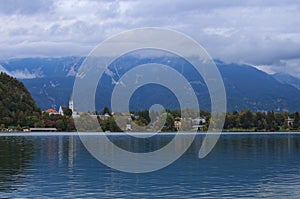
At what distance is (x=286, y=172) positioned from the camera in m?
47.5

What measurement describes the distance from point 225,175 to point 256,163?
13.3 meters

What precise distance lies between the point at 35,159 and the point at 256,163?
75.1 feet

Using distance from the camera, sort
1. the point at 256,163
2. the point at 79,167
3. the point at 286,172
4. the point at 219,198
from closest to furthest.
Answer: the point at 219,198
the point at 286,172
the point at 79,167
the point at 256,163

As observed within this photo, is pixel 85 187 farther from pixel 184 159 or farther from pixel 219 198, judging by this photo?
pixel 184 159

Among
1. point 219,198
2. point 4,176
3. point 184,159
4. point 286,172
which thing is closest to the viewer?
point 219,198

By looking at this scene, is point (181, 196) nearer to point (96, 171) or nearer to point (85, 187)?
point (85, 187)

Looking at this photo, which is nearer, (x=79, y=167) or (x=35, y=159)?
(x=79, y=167)

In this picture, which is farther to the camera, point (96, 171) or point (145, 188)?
point (96, 171)

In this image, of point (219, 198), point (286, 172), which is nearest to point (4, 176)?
point (219, 198)

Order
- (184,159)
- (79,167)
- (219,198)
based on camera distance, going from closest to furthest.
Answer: (219,198)
(79,167)
(184,159)

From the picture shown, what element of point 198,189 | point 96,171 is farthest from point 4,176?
point 198,189

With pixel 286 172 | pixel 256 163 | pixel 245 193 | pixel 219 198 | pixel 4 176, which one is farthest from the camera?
pixel 256 163

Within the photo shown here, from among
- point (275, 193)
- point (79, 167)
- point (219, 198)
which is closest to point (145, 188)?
point (219, 198)

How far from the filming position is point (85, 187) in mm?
36875
